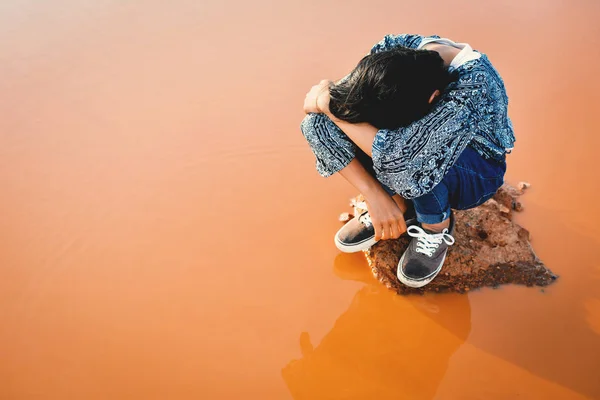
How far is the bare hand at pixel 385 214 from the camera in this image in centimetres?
158

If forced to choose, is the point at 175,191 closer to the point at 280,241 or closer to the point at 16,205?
the point at 280,241

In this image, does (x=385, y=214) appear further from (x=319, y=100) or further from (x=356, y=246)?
(x=319, y=100)

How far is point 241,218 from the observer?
199 cm

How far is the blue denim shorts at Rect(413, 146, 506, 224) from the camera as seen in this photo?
1.48 m

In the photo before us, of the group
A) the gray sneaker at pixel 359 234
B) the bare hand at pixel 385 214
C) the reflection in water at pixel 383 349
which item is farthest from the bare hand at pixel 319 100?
the reflection in water at pixel 383 349

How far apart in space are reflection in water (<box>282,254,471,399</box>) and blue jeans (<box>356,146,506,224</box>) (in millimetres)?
332

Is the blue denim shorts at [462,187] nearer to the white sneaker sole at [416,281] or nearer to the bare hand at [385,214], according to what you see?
the bare hand at [385,214]

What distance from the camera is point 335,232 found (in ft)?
6.35

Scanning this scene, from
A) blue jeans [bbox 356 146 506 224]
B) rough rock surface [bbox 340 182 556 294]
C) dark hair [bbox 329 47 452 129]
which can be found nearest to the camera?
dark hair [bbox 329 47 452 129]

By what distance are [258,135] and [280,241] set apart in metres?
0.63

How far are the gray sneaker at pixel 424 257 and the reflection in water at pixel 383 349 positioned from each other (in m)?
0.12

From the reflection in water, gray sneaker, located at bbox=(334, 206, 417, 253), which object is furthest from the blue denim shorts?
the reflection in water

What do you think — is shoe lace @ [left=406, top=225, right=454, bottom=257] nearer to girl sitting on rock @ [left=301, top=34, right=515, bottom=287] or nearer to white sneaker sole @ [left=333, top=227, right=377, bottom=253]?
girl sitting on rock @ [left=301, top=34, right=515, bottom=287]

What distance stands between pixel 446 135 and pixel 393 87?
21 cm
